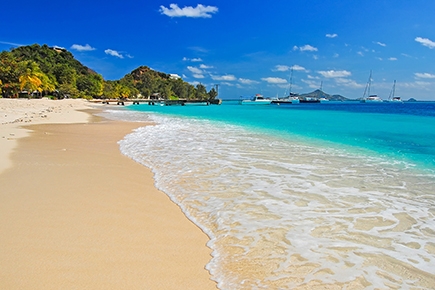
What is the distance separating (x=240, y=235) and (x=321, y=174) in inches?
163

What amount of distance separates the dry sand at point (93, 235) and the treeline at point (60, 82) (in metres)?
58.9

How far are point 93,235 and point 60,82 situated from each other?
97319mm

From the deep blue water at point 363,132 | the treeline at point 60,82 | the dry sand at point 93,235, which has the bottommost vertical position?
the deep blue water at point 363,132

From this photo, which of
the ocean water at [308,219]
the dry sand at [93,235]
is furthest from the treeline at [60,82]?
the ocean water at [308,219]

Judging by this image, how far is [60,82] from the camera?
3484 inches

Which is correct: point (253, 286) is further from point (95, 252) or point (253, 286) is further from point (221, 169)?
point (221, 169)

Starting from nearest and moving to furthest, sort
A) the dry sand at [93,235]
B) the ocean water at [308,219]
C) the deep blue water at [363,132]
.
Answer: the dry sand at [93,235]
the ocean water at [308,219]
the deep blue water at [363,132]

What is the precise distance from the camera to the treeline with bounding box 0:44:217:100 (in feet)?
191

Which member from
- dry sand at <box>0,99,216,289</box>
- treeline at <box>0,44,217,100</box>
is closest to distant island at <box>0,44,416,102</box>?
treeline at <box>0,44,217,100</box>

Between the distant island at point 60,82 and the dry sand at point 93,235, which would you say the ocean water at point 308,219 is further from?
the distant island at point 60,82

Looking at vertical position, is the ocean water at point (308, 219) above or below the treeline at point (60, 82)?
below

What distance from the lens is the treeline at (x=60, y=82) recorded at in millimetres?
58278

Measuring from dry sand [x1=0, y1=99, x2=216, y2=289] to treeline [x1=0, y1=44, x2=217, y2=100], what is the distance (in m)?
58.9

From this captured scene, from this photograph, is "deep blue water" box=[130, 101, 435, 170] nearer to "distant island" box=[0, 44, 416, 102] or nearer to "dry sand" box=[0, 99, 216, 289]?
"dry sand" box=[0, 99, 216, 289]
